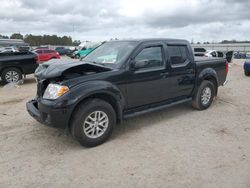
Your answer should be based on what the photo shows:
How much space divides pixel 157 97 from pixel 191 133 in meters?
0.97

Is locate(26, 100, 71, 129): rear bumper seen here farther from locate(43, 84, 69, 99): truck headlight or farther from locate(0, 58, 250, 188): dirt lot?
locate(0, 58, 250, 188): dirt lot

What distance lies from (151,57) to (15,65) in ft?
23.7

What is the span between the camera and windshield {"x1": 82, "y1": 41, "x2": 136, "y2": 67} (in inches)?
180

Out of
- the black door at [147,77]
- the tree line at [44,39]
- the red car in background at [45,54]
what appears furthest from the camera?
the tree line at [44,39]

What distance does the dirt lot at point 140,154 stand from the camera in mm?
3174

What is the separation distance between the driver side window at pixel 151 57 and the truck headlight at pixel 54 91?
58.7 inches

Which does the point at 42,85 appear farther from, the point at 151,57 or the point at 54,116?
the point at 151,57

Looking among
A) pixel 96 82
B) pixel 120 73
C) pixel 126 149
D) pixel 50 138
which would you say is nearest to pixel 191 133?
pixel 126 149

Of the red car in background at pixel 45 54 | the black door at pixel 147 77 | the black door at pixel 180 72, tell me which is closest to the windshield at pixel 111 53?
the black door at pixel 147 77

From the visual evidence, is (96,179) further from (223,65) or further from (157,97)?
(223,65)

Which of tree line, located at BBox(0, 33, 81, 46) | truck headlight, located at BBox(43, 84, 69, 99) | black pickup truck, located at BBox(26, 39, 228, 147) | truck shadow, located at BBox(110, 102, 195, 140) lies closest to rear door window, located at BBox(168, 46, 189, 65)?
black pickup truck, located at BBox(26, 39, 228, 147)

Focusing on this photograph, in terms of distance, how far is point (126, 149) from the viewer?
158 inches

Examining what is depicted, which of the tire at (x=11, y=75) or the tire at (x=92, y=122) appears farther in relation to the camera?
the tire at (x=11, y=75)

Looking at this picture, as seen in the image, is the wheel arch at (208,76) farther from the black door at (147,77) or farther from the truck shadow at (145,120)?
the black door at (147,77)
